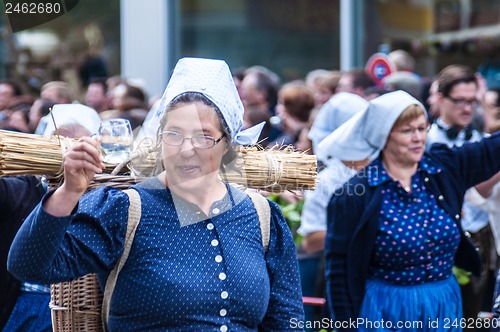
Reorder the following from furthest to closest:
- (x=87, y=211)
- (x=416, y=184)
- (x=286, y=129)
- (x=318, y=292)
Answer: (x=286, y=129) < (x=318, y=292) < (x=416, y=184) < (x=87, y=211)

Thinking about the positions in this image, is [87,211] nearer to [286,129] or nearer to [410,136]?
[410,136]

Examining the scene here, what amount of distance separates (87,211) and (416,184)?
6.93ft

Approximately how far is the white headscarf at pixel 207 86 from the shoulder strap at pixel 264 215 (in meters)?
0.26

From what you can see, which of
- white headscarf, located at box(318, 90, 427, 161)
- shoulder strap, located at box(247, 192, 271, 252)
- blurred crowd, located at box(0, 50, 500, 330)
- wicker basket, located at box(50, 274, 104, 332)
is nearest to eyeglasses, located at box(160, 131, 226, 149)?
shoulder strap, located at box(247, 192, 271, 252)

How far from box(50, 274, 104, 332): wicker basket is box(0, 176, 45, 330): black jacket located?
113cm

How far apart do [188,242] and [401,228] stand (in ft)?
5.47

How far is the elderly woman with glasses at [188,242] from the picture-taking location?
2.97 meters

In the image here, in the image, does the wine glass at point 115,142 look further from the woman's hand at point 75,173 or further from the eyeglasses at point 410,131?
the eyeglasses at point 410,131

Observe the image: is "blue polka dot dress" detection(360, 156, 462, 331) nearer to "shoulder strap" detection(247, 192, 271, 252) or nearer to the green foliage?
"shoulder strap" detection(247, 192, 271, 252)

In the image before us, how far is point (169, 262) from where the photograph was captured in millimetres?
3023

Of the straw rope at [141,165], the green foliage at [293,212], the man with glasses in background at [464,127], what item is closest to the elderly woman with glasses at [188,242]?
the straw rope at [141,165]

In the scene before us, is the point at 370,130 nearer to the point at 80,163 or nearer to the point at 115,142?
the point at 115,142

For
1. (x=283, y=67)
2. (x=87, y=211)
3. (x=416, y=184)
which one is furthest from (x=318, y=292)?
(x=283, y=67)

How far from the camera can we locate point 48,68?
479 inches
